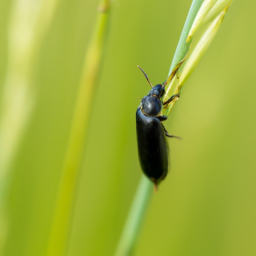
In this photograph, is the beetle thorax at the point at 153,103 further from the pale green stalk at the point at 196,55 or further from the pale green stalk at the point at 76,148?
the pale green stalk at the point at 196,55

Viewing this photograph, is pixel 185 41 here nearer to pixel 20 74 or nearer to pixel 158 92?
pixel 20 74

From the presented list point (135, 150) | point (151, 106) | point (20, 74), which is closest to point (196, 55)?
point (20, 74)

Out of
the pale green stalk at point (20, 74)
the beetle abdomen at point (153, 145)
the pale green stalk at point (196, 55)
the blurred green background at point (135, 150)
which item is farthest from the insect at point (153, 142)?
the pale green stalk at point (20, 74)

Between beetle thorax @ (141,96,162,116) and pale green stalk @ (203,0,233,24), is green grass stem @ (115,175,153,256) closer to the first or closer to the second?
pale green stalk @ (203,0,233,24)

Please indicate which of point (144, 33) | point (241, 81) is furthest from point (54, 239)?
point (241, 81)

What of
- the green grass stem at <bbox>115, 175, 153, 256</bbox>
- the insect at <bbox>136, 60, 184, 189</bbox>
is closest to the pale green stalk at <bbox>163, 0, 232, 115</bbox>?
the green grass stem at <bbox>115, 175, 153, 256</bbox>

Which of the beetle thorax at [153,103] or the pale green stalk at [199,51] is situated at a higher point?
the pale green stalk at [199,51]

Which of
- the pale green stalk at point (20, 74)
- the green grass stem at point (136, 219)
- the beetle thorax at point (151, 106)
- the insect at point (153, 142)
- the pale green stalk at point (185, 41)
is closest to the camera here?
the pale green stalk at point (185, 41)
